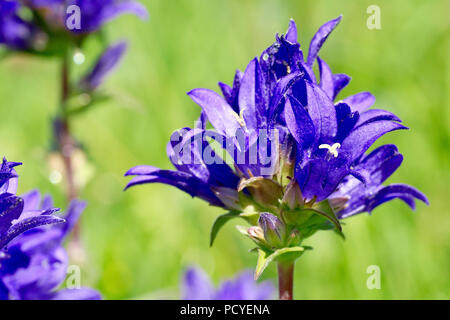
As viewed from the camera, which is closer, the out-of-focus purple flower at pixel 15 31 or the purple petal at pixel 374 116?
the purple petal at pixel 374 116

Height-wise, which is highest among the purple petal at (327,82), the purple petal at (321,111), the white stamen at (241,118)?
the purple petal at (327,82)

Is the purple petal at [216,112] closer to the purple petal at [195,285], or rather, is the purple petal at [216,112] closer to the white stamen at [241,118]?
the white stamen at [241,118]

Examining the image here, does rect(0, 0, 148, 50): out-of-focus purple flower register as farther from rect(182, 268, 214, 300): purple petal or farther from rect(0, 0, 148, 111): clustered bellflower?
rect(182, 268, 214, 300): purple petal

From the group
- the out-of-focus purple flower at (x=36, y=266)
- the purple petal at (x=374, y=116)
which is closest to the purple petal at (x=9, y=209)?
the out-of-focus purple flower at (x=36, y=266)

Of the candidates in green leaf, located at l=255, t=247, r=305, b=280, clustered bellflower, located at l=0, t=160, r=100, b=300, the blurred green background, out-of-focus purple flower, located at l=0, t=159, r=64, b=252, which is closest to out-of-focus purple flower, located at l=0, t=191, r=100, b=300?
clustered bellflower, located at l=0, t=160, r=100, b=300

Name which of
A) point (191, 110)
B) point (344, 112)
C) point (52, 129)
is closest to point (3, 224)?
point (344, 112)

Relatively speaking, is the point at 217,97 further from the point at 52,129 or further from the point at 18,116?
the point at 18,116
